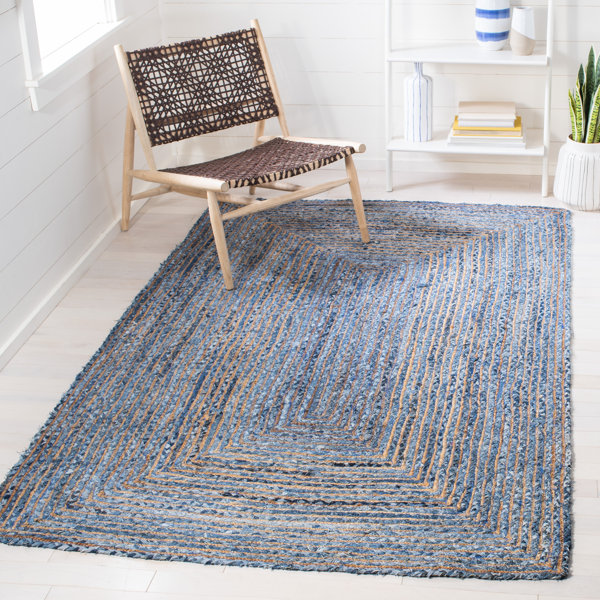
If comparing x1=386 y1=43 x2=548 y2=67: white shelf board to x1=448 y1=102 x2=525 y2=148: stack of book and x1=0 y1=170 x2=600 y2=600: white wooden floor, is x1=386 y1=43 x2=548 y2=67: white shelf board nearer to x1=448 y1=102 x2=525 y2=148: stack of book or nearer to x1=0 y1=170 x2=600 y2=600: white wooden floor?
x1=448 y1=102 x2=525 y2=148: stack of book

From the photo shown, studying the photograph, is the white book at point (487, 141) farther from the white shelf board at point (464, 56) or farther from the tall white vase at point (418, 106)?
the white shelf board at point (464, 56)

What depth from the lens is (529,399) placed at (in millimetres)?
2410

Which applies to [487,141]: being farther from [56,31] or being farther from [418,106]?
[56,31]

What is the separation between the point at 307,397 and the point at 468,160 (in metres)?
1.76

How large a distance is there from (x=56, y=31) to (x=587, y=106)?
6.08 feet

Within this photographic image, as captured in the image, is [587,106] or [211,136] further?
[211,136]

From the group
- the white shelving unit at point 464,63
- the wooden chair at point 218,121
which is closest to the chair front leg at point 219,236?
the wooden chair at point 218,121

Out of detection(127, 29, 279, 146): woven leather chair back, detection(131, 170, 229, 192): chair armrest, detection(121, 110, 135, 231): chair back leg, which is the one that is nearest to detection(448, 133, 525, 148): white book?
detection(127, 29, 279, 146): woven leather chair back

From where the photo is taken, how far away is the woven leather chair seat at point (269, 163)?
9.95ft

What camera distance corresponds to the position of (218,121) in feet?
11.5

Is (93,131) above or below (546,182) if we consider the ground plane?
above

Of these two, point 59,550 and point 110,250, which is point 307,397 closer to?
point 59,550

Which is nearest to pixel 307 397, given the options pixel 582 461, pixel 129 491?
pixel 129 491

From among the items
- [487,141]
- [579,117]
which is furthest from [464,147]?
[579,117]
